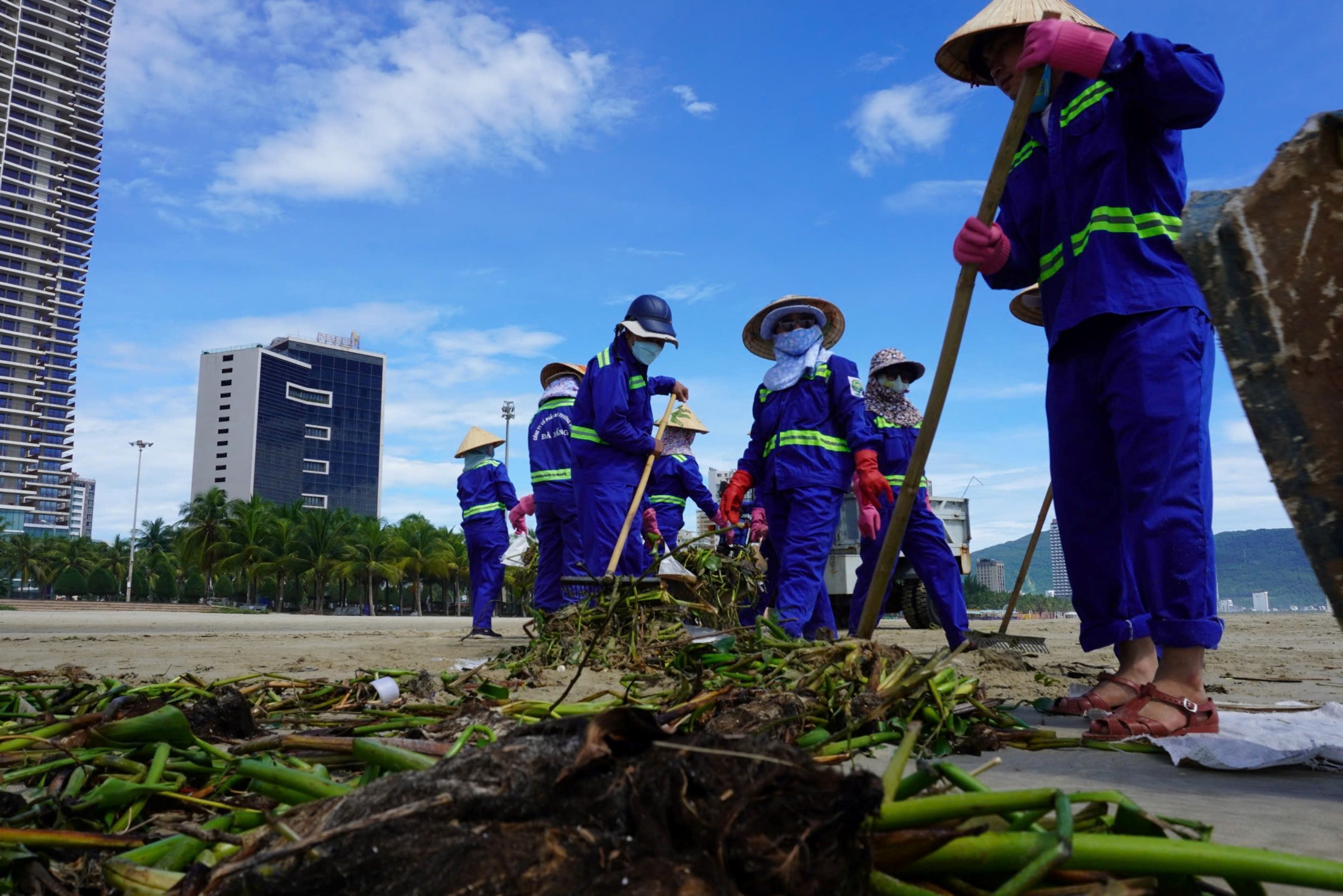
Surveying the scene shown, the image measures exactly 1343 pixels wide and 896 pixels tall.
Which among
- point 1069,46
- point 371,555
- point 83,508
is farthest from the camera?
point 83,508

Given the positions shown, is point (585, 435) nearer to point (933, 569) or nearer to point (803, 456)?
point (803, 456)

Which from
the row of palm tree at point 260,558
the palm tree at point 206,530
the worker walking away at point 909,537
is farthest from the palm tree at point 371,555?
the worker walking away at point 909,537

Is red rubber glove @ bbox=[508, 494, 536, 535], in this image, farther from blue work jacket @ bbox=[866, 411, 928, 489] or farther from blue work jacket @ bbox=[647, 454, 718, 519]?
blue work jacket @ bbox=[866, 411, 928, 489]

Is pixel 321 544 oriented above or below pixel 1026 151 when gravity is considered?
below

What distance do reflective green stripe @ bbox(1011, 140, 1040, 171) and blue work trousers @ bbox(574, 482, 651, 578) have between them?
3674 millimetres

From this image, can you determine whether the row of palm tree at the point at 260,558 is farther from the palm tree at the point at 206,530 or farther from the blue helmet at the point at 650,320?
the blue helmet at the point at 650,320

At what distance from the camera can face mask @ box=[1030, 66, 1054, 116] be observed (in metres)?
3.17

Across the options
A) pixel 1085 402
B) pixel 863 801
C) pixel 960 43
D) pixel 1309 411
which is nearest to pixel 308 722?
pixel 863 801

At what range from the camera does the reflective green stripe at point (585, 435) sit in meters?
6.51

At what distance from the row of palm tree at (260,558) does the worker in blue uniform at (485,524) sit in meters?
56.6

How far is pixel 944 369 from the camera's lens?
2.81 m

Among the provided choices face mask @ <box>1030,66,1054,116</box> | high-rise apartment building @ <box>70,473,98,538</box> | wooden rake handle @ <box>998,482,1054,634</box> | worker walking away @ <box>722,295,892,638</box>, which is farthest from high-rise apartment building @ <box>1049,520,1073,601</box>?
high-rise apartment building @ <box>70,473,98,538</box>

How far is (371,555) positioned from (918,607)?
58.6 metres

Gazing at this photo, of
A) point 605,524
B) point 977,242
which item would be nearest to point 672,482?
point 605,524
